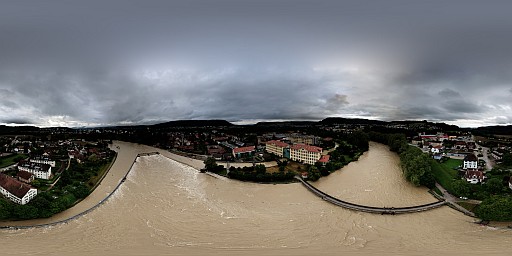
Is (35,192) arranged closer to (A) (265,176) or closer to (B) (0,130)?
(A) (265,176)

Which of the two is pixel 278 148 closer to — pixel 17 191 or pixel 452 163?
pixel 452 163

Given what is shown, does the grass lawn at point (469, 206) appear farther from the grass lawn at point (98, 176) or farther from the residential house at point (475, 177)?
the grass lawn at point (98, 176)

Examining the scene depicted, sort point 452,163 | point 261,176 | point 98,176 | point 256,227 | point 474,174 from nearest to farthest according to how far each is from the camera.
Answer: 1. point 256,227
2. point 474,174
3. point 261,176
4. point 98,176
5. point 452,163

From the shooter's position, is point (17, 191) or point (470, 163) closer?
point (17, 191)

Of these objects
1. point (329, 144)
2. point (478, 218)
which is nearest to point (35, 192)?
point (478, 218)

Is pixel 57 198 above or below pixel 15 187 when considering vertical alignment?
below

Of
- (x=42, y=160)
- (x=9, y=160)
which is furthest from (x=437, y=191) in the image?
(x=9, y=160)

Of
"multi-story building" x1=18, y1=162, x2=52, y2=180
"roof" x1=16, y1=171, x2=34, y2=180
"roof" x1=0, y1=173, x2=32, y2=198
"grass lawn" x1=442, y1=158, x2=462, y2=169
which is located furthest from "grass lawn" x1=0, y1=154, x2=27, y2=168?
"grass lawn" x1=442, y1=158, x2=462, y2=169
